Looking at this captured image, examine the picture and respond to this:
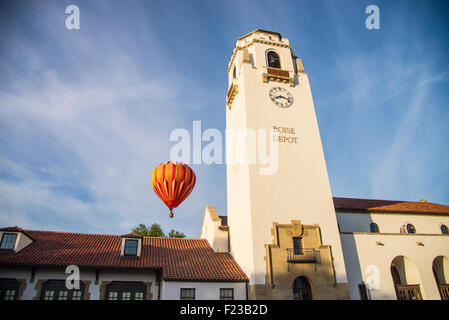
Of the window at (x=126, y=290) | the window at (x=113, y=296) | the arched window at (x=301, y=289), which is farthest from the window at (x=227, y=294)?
the window at (x=113, y=296)

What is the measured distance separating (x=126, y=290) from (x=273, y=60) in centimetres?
2277

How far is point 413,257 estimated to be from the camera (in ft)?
68.6

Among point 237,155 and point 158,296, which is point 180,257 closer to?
point 158,296

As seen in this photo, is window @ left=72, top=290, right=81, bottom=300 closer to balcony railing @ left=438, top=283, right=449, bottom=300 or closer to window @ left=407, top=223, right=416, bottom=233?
balcony railing @ left=438, top=283, right=449, bottom=300

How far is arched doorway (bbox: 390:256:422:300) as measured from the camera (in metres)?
20.0


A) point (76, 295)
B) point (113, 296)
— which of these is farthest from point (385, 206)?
point (76, 295)

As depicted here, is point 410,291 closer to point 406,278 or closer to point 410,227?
point 406,278

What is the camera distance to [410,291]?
2022cm

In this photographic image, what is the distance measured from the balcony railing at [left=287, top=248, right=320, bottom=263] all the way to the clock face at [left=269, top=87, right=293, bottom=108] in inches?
467

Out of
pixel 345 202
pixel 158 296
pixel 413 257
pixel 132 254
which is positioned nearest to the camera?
pixel 158 296

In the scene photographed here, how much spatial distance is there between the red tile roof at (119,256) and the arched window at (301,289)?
3.21 meters

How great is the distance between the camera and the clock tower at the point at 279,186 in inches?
697
